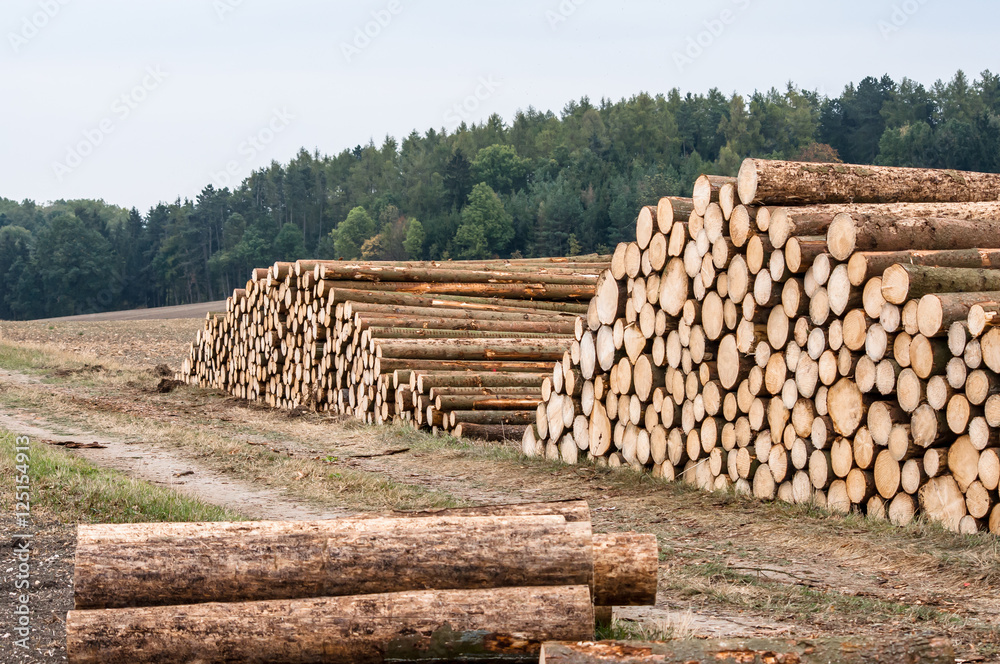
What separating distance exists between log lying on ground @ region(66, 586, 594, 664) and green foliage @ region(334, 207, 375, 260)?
89.8 m

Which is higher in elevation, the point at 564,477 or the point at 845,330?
the point at 845,330

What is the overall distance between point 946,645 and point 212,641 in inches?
110

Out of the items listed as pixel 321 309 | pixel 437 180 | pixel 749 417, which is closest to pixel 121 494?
pixel 749 417

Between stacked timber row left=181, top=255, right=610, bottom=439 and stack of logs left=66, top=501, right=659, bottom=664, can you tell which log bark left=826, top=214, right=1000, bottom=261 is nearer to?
stack of logs left=66, top=501, right=659, bottom=664

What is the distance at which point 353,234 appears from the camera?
3676 inches

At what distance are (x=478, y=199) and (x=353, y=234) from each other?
18760 mm

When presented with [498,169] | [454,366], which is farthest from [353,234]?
[454,366]

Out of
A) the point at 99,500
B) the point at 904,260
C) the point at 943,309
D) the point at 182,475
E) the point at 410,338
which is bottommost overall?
the point at 182,475

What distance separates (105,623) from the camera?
3.81 meters

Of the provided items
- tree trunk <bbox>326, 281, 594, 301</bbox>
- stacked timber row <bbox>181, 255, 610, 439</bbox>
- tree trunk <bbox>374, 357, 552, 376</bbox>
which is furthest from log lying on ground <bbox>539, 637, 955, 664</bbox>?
tree trunk <bbox>326, 281, 594, 301</bbox>

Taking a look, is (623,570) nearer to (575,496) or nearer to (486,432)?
(575,496)

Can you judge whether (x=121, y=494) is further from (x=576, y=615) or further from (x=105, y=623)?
(x=576, y=615)

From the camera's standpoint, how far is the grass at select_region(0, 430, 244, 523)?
668cm

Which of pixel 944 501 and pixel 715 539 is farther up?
pixel 944 501
